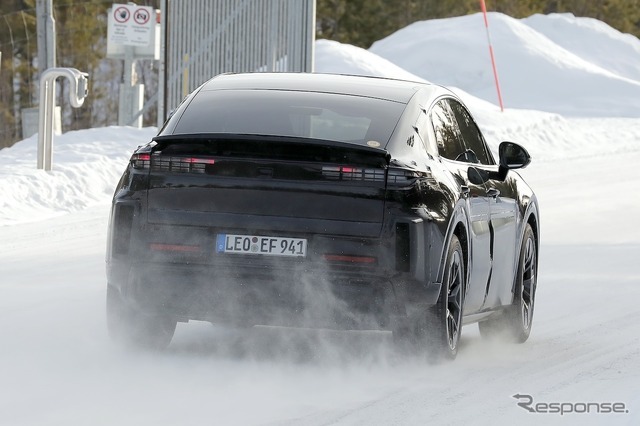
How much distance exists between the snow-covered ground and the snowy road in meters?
0.01

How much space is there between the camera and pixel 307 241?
753 cm

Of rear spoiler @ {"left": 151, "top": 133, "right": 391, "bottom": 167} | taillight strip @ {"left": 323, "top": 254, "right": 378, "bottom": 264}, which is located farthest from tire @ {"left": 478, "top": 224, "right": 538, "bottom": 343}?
rear spoiler @ {"left": 151, "top": 133, "right": 391, "bottom": 167}

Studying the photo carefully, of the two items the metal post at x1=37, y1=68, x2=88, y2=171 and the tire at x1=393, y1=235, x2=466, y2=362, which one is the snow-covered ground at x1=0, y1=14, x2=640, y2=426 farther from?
the metal post at x1=37, y1=68, x2=88, y2=171

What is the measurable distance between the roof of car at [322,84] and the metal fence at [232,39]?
49.7 ft

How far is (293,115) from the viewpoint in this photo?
8195mm

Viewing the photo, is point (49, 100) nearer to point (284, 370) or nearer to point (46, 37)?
point (46, 37)

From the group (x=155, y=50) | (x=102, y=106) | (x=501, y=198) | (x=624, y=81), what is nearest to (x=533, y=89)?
(x=624, y=81)

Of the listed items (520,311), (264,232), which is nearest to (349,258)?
(264,232)

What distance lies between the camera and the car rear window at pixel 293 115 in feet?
26.2

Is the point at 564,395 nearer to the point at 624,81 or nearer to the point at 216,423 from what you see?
the point at 216,423

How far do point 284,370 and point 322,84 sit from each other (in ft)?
5.71

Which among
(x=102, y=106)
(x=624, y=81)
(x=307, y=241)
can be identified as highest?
(x=307, y=241)

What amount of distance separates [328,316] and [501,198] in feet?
6.27

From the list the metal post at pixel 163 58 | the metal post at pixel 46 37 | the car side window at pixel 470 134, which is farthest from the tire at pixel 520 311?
the metal post at pixel 46 37
